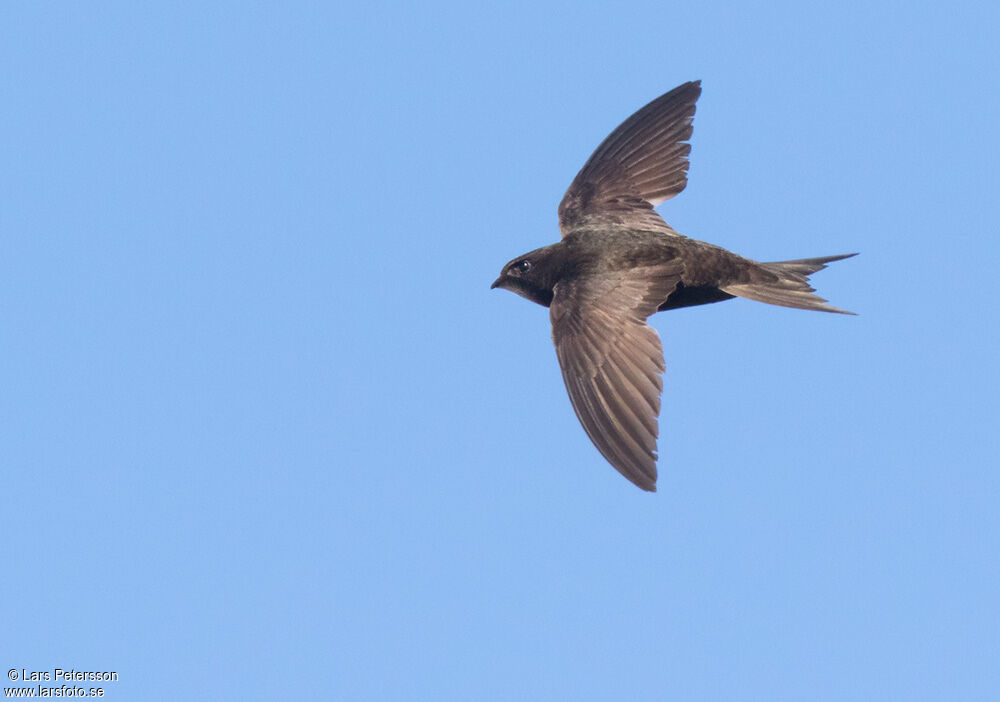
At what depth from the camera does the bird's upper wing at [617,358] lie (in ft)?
26.2

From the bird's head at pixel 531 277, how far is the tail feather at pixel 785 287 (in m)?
1.37

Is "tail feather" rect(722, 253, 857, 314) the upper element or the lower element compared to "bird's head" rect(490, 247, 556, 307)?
lower

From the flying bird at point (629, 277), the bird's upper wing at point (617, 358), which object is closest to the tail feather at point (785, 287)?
the flying bird at point (629, 277)

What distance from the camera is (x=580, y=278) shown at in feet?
30.7

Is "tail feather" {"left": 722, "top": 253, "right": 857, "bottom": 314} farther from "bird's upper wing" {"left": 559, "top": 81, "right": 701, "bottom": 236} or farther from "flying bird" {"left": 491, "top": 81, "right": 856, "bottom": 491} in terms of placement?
"bird's upper wing" {"left": 559, "top": 81, "right": 701, "bottom": 236}

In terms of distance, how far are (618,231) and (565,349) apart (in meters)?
1.44

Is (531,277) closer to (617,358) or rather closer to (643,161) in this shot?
(617,358)

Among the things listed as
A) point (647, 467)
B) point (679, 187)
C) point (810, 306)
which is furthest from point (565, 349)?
point (679, 187)

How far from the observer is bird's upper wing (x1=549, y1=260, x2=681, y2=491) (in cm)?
799

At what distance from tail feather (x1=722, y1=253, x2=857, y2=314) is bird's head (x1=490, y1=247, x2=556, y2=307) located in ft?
4.50

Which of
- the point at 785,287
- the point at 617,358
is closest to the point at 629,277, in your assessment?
the point at 617,358

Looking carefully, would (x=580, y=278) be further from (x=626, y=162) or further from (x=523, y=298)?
(x=626, y=162)

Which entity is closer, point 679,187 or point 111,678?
point 111,678

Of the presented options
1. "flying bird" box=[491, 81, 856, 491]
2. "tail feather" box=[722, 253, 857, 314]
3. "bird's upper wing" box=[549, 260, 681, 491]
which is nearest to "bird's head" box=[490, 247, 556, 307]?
"flying bird" box=[491, 81, 856, 491]
